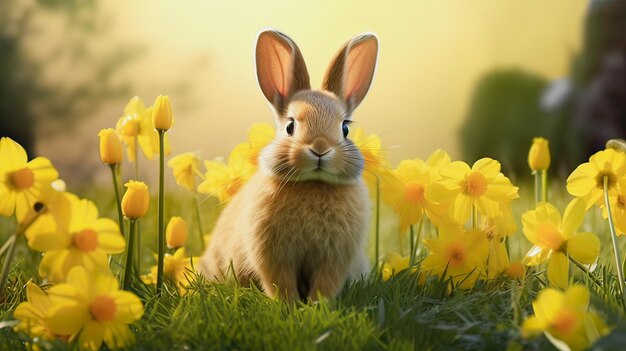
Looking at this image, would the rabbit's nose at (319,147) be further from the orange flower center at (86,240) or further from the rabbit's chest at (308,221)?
the orange flower center at (86,240)

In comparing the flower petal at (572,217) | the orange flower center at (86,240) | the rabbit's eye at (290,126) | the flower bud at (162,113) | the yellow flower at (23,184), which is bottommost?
the flower petal at (572,217)

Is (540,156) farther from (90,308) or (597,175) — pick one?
(90,308)

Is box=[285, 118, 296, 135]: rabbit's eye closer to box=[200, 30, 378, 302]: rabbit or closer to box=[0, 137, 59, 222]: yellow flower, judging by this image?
box=[200, 30, 378, 302]: rabbit

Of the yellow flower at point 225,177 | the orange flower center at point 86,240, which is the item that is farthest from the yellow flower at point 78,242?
the yellow flower at point 225,177

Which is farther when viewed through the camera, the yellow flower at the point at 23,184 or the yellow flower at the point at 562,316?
the yellow flower at the point at 23,184

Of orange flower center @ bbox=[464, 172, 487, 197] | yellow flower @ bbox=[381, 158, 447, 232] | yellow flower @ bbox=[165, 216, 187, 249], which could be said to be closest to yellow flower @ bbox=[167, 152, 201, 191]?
yellow flower @ bbox=[165, 216, 187, 249]

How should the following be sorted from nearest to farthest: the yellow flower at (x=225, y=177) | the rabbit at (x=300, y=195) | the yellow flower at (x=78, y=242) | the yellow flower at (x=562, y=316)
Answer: the yellow flower at (x=562, y=316) → the yellow flower at (x=78, y=242) → the rabbit at (x=300, y=195) → the yellow flower at (x=225, y=177)
